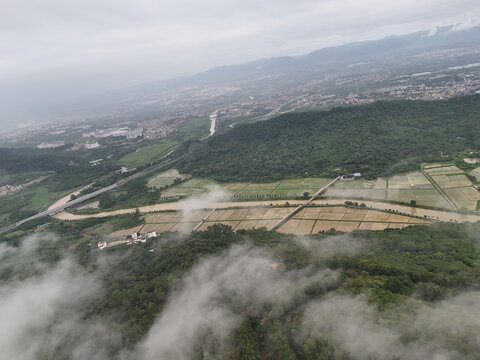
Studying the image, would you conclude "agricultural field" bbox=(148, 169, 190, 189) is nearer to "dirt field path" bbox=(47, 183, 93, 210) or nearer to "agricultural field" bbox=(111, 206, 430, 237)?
"agricultural field" bbox=(111, 206, 430, 237)

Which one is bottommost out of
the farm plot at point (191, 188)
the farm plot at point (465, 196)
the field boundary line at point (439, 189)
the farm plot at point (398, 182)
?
the farm plot at point (191, 188)

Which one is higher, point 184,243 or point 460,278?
point 460,278

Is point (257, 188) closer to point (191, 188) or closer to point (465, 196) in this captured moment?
point (191, 188)

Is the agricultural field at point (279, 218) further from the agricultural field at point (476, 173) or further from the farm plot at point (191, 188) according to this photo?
the agricultural field at point (476, 173)

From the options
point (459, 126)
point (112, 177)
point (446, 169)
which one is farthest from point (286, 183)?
point (112, 177)

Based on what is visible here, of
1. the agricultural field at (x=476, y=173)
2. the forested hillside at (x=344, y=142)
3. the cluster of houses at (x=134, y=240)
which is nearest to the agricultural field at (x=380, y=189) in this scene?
the agricultural field at (x=476, y=173)

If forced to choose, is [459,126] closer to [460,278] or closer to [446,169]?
[446,169]
